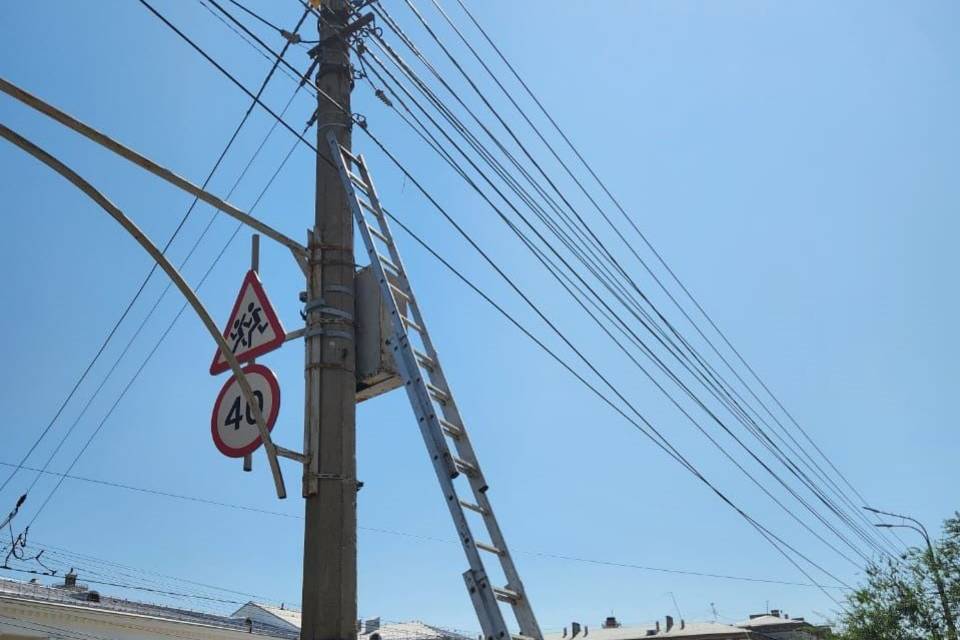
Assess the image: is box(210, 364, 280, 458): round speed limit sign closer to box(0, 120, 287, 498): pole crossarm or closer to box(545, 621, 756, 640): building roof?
box(0, 120, 287, 498): pole crossarm

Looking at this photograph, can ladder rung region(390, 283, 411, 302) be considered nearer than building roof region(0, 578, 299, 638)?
Yes

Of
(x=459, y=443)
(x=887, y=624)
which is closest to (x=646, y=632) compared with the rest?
(x=887, y=624)

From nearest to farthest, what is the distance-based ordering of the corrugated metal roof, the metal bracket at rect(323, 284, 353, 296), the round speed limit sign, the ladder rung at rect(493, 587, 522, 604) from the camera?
the ladder rung at rect(493, 587, 522, 604)
the round speed limit sign
the metal bracket at rect(323, 284, 353, 296)
the corrugated metal roof

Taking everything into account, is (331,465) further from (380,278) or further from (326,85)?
(326,85)

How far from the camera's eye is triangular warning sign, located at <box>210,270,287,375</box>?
22.4 ft

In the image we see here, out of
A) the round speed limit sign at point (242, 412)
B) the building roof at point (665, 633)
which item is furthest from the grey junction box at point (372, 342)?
the building roof at point (665, 633)

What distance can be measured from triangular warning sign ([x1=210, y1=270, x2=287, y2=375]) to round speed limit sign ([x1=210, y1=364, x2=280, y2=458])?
0.81ft

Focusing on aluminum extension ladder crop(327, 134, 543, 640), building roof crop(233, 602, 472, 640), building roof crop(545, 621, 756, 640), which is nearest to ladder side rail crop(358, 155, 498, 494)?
aluminum extension ladder crop(327, 134, 543, 640)

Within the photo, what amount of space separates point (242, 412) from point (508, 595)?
2.51 metres

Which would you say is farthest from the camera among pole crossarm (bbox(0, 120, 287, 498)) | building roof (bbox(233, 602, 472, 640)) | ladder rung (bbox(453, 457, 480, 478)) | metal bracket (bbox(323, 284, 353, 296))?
building roof (bbox(233, 602, 472, 640))

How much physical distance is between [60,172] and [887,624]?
3490 cm

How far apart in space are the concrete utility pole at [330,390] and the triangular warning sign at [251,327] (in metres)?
0.31

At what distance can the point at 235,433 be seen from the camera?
6582 mm

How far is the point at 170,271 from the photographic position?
18.6ft
